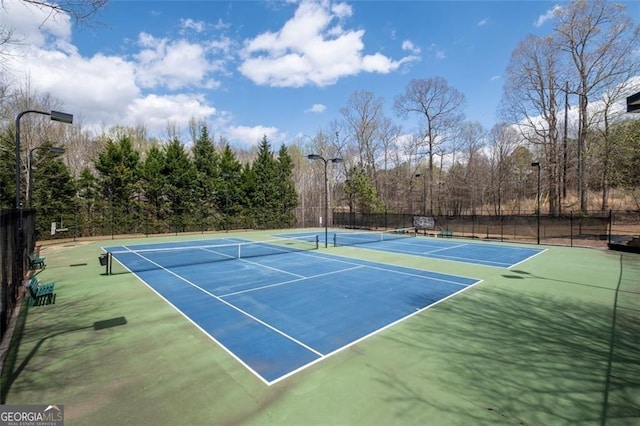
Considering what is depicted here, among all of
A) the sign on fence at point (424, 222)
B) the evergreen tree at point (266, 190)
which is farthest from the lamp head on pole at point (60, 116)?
the evergreen tree at point (266, 190)

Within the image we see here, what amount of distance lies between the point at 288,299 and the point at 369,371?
4.30m

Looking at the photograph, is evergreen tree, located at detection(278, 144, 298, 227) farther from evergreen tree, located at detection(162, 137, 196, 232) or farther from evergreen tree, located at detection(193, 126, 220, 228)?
evergreen tree, located at detection(162, 137, 196, 232)

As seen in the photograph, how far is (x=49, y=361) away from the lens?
523 centimetres

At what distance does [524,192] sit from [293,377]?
54931 millimetres

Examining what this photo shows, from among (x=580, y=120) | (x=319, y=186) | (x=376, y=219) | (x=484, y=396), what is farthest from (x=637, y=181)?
(x=319, y=186)

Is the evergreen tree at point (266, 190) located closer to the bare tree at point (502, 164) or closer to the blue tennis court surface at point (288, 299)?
the blue tennis court surface at point (288, 299)

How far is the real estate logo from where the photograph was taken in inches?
→ 145

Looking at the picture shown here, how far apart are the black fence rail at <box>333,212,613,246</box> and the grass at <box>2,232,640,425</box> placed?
18357mm

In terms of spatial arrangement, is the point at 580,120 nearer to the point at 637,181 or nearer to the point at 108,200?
the point at 637,181

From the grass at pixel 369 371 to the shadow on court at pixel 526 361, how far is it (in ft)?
0.07

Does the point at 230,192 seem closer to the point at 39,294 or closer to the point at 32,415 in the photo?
the point at 39,294

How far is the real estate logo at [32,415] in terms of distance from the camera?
12.1 ft

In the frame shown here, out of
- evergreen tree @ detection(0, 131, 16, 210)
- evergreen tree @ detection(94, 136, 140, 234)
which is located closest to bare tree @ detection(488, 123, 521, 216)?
evergreen tree @ detection(94, 136, 140, 234)

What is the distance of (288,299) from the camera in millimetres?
8867
